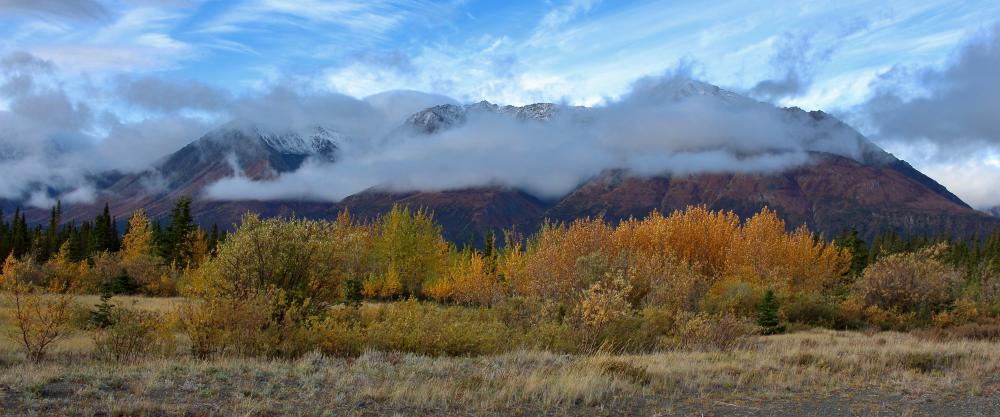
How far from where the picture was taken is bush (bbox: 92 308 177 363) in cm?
1327

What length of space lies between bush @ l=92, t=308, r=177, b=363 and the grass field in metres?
0.45

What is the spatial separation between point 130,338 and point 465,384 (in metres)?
7.54

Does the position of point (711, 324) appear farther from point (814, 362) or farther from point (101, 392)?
point (101, 392)

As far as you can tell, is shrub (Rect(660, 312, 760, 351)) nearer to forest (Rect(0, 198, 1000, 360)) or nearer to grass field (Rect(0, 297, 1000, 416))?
forest (Rect(0, 198, 1000, 360))

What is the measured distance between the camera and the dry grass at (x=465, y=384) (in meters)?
8.80

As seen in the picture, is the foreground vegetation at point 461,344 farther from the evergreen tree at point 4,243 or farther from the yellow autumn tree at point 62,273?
the evergreen tree at point 4,243

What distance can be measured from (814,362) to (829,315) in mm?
17750

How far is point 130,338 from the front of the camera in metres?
13.6

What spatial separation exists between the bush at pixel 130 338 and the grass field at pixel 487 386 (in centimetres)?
45

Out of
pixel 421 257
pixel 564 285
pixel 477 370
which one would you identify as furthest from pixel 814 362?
pixel 421 257

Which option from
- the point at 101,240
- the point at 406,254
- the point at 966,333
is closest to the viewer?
the point at 966,333

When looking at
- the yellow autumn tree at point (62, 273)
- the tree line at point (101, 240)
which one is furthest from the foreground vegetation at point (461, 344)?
the tree line at point (101, 240)

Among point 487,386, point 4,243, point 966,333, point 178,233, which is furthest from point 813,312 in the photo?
point 4,243

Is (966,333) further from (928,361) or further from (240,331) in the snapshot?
(240,331)
